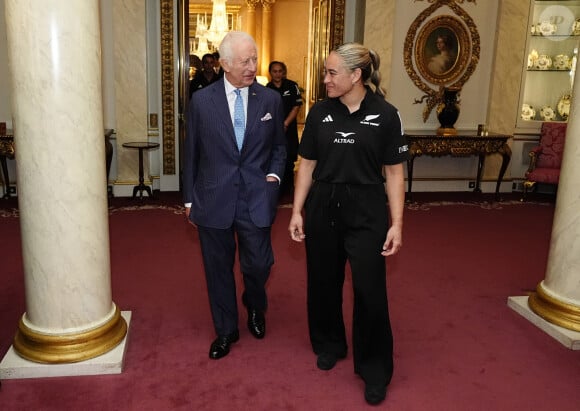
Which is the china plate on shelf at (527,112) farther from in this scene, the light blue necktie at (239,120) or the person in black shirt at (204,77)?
the light blue necktie at (239,120)

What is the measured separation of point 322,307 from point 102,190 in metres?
1.26

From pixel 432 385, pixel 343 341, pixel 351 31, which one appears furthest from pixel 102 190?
pixel 351 31

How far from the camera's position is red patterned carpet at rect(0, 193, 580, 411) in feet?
9.61

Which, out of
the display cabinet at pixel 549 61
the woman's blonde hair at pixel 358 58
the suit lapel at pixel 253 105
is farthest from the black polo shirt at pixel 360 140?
the display cabinet at pixel 549 61

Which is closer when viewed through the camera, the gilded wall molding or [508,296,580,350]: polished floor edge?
[508,296,580,350]: polished floor edge

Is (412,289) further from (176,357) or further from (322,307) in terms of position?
(176,357)

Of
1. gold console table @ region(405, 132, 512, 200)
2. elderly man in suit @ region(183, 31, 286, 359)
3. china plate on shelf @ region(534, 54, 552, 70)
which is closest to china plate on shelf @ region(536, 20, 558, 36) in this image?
china plate on shelf @ region(534, 54, 552, 70)

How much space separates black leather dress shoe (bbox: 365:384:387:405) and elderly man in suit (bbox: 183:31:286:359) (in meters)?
0.84

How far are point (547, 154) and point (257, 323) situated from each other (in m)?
5.78

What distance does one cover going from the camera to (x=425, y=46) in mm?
8062

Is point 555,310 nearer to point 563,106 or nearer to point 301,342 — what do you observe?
point 301,342

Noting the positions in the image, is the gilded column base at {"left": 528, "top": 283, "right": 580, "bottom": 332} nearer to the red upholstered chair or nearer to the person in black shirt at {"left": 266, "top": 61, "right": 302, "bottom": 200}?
the person in black shirt at {"left": 266, "top": 61, "right": 302, "bottom": 200}

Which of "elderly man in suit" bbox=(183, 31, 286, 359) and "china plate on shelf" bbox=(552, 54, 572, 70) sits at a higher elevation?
"china plate on shelf" bbox=(552, 54, 572, 70)

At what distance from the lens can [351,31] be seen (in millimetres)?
8125
